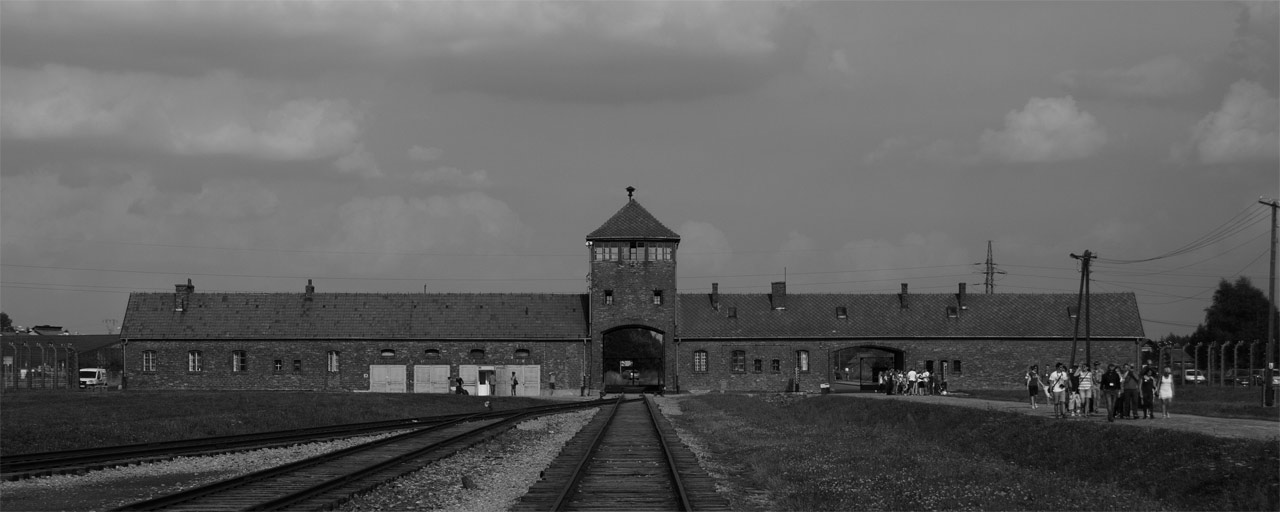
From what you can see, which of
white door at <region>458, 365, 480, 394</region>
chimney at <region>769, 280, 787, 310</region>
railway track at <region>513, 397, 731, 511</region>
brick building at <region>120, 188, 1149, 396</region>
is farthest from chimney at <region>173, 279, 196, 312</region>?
railway track at <region>513, 397, 731, 511</region>

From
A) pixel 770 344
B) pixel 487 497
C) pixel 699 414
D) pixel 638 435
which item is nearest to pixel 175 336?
pixel 770 344

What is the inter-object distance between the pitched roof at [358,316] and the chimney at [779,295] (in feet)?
35.9

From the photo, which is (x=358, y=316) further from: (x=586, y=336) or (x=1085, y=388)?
(x=1085, y=388)

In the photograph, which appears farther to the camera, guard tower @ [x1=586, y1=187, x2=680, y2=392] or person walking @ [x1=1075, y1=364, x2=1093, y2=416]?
guard tower @ [x1=586, y1=187, x2=680, y2=392]

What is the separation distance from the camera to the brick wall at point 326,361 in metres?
69.0

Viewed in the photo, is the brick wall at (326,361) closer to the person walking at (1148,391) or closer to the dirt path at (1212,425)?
the dirt path at (1212,425)

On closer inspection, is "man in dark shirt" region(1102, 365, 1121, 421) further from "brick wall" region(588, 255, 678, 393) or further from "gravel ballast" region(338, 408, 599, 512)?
"brick wall" region(588, 255, 678, 393)

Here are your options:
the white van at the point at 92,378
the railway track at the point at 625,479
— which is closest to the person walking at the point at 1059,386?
the railway track at the point at 625,479

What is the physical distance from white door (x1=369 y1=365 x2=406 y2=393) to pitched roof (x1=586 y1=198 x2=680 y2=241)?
12732 millimetres

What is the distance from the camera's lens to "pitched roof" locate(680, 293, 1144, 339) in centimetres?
7075

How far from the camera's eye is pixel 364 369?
69.1 metres

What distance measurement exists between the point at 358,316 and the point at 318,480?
53071 mm

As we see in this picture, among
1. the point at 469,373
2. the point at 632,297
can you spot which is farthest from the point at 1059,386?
the point at 469,373

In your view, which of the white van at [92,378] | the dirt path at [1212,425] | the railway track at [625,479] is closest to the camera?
the railway track at [625,479]
